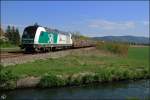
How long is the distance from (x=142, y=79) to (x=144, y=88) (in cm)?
634

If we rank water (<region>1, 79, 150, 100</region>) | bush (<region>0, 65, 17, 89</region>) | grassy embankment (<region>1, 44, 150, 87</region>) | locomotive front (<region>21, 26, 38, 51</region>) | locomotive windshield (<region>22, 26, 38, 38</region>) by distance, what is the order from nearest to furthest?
water (<region>1, 79, 150, 100</region>) < bush (<region>0, 65, 17, 89</region>) < grassy embankment (<region>1, 44, 150, 87</region>) < locomotive front (<region>21, 26, 38, 51</region>) < locomotive windshield (<region>22, 26, 38, 38</region>)

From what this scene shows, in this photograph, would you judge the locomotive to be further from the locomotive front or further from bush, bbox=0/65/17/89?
bush, bbox=0/65/17/89

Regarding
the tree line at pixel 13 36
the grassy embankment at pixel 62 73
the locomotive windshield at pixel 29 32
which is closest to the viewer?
the grassy embankment at pixel 62 73

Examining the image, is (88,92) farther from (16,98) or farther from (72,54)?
(72,54)

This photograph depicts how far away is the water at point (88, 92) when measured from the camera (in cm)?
2886

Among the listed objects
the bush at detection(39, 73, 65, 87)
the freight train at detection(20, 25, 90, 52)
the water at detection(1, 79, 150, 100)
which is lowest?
the water at detection(1, 79, 150, 100)

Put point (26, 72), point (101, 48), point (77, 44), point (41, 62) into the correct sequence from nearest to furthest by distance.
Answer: point (26, 72), point (41, 62), point (101, 48), point (77, 44)

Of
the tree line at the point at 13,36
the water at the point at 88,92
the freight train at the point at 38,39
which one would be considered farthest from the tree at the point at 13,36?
the water at the point at 88,92

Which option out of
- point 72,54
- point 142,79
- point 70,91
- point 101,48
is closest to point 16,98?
point 70,91

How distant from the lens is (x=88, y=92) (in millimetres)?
31594

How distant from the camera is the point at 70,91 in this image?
31.5 m

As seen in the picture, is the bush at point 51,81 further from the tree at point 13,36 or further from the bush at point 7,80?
the tree at point 13,36

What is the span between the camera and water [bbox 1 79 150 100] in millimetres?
28862

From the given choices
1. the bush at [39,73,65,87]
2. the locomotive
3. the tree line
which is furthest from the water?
the tree line
